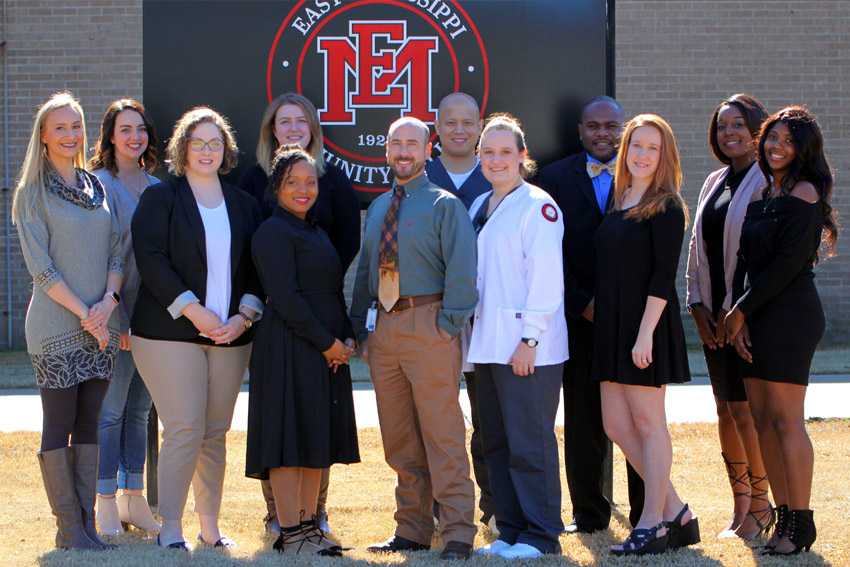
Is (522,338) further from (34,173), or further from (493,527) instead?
(34,173)

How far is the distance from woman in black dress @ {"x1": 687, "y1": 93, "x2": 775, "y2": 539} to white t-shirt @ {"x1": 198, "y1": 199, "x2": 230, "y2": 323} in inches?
87.5

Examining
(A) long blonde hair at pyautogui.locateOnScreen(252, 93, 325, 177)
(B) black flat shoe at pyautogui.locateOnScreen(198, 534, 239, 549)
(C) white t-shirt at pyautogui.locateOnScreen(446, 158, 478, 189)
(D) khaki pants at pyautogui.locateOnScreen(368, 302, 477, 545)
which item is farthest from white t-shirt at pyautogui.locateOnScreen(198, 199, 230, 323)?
(C) white t-shirt at pyautogui.locateOnScreen(446, 158, 478, 189)

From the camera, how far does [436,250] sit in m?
4.11

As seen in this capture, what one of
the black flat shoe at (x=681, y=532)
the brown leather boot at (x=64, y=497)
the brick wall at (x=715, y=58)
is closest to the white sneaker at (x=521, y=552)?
the black flat shoe at (x=681, y=532)

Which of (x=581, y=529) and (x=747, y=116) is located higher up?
(x=747, y=116)

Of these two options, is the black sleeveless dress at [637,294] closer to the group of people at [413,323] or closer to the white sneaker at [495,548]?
the group of people at [413,323]

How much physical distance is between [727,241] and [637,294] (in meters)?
0.68

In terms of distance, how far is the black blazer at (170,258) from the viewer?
13.6 feet

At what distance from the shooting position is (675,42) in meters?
11.7

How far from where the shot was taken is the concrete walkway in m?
7.59

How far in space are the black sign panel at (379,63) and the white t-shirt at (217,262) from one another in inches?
53.6

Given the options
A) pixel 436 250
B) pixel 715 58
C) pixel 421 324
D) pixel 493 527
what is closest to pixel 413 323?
pixel 421 324

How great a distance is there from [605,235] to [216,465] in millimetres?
2063

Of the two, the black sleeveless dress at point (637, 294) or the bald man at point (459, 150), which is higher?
the bald man at point (459, 150)
